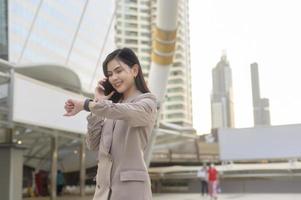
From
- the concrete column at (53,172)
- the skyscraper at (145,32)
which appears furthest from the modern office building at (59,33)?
the skyscraper at (145,32)

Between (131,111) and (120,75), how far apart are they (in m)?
0.21

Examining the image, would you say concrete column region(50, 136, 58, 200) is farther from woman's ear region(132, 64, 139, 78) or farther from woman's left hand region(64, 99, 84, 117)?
woman's left hand region(64, 99, 84, 117)

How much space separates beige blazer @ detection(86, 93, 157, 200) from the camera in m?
2.30

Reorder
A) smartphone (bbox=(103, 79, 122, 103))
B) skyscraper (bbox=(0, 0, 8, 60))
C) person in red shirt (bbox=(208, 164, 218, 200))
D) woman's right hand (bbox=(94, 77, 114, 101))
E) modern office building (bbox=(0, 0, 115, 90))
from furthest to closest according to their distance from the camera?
person in red shirt (bbox=(208, 164, 218, 200)) → modern office building (bbox=(0, 0, 115, 90)) → skyscraper (bbox=(0, 0, 8, 60)) → smartphone (bbox=(103, 79, 122, 103)) → woman's right hand (bbox=(94, 77, 114, 101))

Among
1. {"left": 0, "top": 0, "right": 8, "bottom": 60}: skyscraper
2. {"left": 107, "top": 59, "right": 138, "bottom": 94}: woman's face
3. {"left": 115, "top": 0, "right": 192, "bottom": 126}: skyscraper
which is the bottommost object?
{"left": 107, "top": 59, "right": 138, "bottom": 94}: woman's face

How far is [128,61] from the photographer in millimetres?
2469

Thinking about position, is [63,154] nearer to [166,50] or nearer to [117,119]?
[166,50]

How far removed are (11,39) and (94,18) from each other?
25.8ft

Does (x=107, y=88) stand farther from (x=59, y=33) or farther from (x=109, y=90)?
(x=59, y=33)

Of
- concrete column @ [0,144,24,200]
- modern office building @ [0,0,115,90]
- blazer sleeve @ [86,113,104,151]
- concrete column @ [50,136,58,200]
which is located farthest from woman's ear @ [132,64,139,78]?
concrete column @ [50,136,58,200]

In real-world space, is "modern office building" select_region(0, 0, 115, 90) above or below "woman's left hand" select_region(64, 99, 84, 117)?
above

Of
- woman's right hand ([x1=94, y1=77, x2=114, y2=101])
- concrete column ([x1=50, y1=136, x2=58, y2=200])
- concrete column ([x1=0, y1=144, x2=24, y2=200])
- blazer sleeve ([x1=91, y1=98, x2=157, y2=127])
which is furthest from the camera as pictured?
concrete column ([x1=50, y1=136, x2=58, y2=200])

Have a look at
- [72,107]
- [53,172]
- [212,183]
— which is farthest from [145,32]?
[72,107]

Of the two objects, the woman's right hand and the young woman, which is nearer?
the young woman
